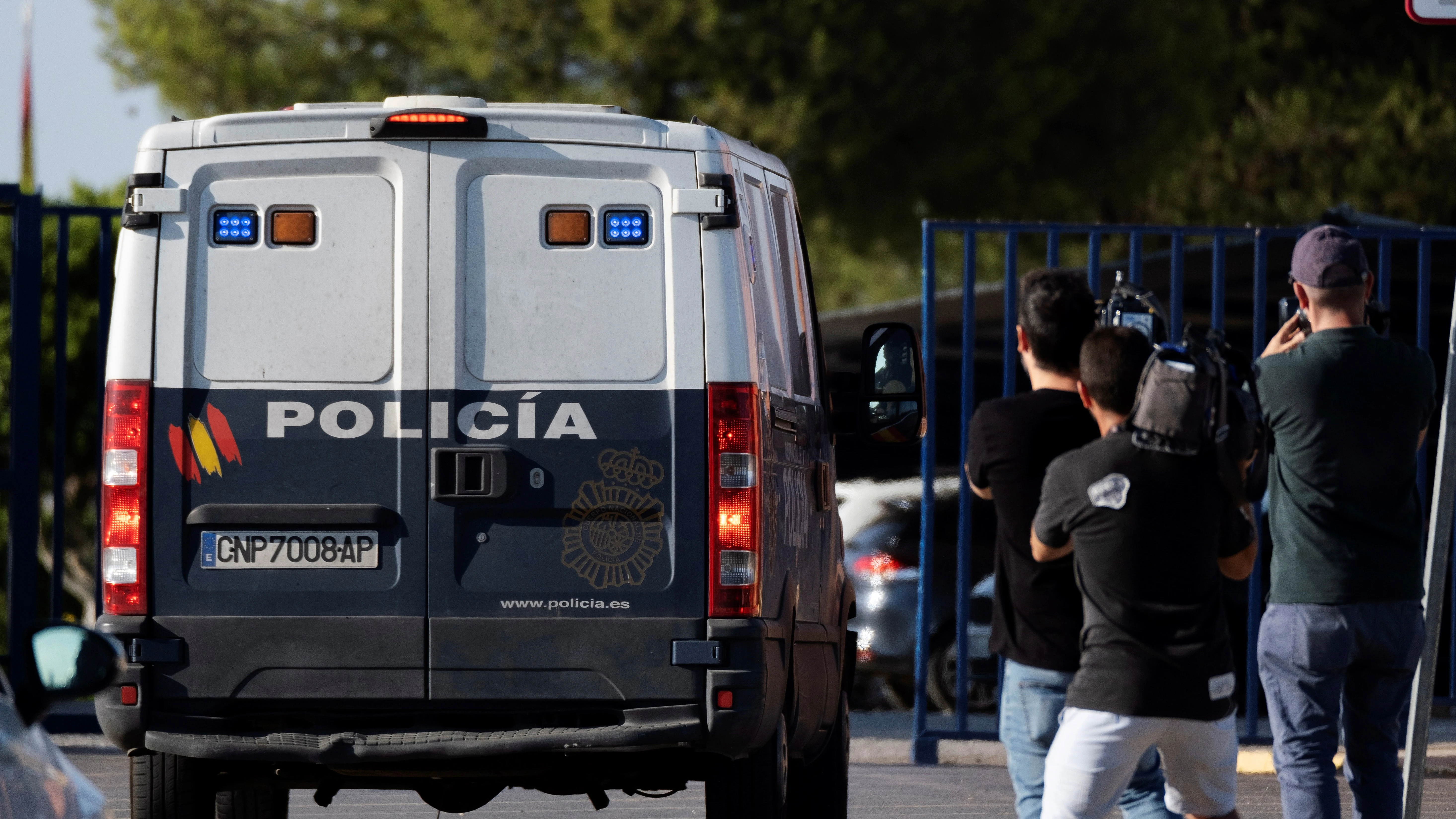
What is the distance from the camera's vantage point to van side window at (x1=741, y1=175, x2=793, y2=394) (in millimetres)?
5508

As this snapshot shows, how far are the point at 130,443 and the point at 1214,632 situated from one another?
9.33 ft

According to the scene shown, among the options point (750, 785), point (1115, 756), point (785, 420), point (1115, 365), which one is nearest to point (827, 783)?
point (750, 785)

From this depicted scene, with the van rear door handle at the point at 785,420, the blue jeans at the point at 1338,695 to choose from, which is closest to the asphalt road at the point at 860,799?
the van rear door handle at the point at 785,420

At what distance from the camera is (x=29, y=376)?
8.49 meters

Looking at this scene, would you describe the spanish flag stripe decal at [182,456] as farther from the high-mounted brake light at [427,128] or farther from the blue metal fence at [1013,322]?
the blue metal fence at [1013,322]

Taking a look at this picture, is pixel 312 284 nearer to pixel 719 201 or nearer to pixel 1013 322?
pixel 719 201

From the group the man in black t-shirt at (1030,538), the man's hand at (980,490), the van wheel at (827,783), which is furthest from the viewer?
the van wheel at (827,783)

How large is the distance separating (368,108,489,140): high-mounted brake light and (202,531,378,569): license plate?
1.05 metres

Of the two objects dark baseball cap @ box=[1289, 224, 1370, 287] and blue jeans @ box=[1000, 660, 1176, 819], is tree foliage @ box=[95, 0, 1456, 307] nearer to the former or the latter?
dark baseball cap @ box=[1289, 224, 1370, 287]

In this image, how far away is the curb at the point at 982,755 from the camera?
8734mm

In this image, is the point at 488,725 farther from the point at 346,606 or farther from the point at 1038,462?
the point at 1038,462

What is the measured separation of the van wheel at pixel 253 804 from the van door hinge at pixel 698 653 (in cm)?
172

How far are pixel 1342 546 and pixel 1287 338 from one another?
64 centimetres

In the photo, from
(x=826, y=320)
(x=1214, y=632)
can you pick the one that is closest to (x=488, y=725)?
(x=1214, y=632)
